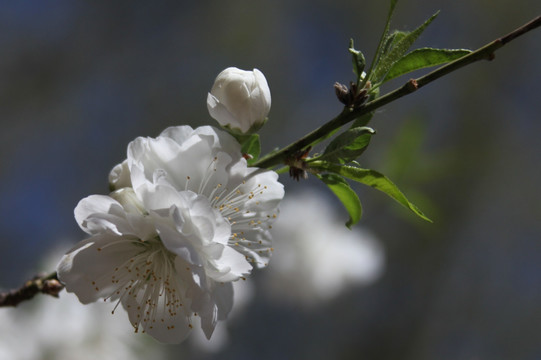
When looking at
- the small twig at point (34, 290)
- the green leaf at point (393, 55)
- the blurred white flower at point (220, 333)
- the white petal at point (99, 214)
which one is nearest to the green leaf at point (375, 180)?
the green leaf at point (393, 55)

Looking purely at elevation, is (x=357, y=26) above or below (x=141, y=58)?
below

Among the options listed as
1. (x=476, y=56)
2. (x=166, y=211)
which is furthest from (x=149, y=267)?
(x=476, y=56)

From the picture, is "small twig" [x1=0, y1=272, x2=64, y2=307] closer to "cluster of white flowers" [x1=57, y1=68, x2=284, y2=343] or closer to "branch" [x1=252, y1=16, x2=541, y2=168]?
"cluster of white flowers" [x1=57, y1=68, x2=284, y2=343]

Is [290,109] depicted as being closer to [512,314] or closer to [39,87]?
[39,87]

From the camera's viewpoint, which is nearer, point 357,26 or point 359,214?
point 359,214

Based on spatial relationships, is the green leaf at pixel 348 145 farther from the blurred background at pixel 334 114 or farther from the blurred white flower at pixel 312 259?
the blurred background at pixel 334 114

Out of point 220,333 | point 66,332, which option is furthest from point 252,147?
point 66,332

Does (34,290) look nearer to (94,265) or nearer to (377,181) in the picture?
(94,265)
